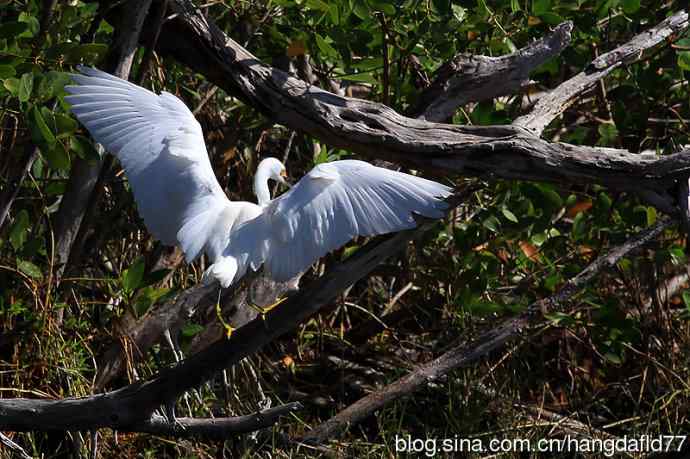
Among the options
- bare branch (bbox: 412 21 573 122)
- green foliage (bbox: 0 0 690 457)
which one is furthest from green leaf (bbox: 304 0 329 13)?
bare branch (bbox: 412 21 573 122)

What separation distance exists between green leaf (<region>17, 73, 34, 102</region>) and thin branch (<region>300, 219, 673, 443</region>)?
1543 mm

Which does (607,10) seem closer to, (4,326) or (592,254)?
(592,254)

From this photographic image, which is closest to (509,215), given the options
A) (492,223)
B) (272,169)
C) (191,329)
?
(492,223)

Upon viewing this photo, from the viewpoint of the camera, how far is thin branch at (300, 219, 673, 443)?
3.70 m

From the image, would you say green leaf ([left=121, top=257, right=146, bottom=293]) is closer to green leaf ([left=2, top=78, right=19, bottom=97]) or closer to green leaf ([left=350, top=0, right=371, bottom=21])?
green leaf ([left=2, top=78, right=19, bottom=97])

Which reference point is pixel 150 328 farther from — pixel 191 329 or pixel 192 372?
pixel 192 372

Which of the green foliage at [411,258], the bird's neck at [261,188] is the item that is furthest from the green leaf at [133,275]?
the bird's neck at [261,188]

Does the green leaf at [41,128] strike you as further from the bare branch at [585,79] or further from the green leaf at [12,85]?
the bare branch at [585,79]

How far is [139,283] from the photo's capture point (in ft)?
11.0

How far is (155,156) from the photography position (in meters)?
3.24

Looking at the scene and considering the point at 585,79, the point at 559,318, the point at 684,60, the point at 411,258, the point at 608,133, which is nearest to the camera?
the point at 585,79

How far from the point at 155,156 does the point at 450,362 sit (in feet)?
4.22

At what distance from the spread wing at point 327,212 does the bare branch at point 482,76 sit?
46 cm

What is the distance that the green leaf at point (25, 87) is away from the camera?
2758 millimetres
